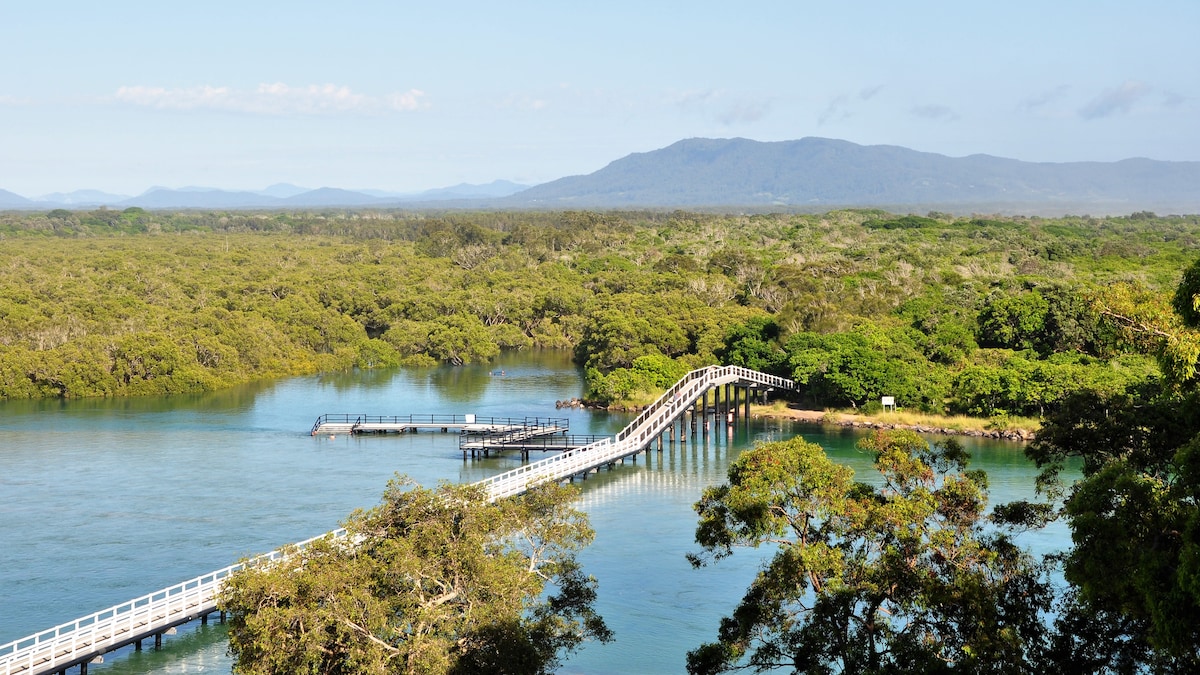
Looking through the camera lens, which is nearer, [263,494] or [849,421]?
[263,494]

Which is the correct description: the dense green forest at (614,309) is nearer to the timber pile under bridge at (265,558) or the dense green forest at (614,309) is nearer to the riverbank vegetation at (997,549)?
the riverbank vegetation at (997,549)

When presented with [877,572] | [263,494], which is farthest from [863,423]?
[877,572]

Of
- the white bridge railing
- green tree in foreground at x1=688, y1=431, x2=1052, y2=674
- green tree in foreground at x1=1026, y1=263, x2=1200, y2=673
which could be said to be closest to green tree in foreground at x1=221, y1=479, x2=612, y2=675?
green tree in foreground at x1=688, y1=431, x2=1052, y2=674

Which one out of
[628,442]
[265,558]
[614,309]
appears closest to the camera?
[265,558]

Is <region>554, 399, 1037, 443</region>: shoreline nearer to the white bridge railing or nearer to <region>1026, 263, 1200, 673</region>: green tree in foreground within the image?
the white bridge railing

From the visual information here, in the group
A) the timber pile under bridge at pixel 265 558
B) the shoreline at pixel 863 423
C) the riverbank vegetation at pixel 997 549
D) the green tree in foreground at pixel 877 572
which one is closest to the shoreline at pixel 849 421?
the shoreline at pixel 863 423

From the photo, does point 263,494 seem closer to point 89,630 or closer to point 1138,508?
point 89,630
